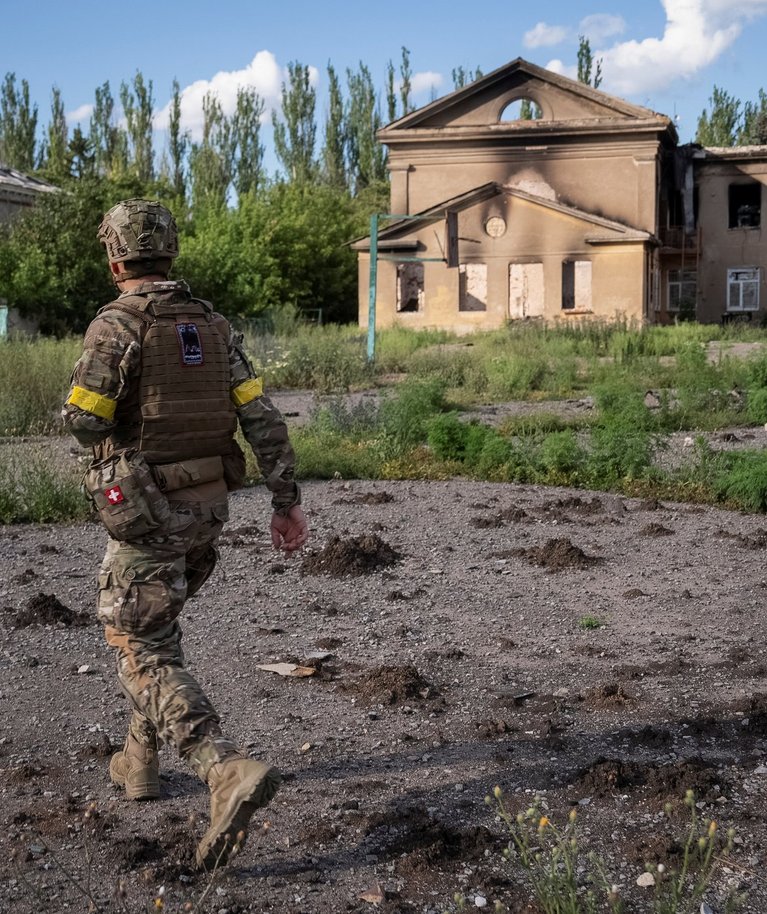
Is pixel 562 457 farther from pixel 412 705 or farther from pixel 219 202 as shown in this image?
pixel 219 202

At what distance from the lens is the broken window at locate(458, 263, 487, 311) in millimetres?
34656

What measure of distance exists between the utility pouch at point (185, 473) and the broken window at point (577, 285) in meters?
31.2

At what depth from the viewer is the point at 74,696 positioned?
5.02 meters

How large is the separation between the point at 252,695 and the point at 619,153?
33755 millimetres

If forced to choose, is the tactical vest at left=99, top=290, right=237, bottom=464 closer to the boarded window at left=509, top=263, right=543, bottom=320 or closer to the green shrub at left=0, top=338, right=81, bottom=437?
the green shrub at left=0, top=338, right=81, bottom=437

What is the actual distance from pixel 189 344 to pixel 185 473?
41 centimetres

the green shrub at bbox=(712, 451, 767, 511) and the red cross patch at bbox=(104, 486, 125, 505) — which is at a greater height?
the red cross patch at bbox=(104, 486, 125, 505)

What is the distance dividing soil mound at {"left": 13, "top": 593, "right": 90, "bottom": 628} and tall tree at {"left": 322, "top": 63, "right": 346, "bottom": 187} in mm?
54588

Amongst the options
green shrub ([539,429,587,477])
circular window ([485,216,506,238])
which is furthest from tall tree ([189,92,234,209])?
green shrub ([539,429,587,477])

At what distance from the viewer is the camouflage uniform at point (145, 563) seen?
3.48 meters

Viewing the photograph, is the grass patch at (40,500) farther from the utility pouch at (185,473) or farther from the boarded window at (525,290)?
the boarded window at (525,290)

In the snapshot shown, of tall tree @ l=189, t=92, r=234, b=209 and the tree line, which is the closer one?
the tree line

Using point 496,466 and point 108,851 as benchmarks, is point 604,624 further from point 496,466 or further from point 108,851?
point 496,466

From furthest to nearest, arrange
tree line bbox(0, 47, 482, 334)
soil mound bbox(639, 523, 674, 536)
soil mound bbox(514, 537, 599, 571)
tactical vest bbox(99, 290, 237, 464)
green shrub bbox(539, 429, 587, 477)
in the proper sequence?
tree line bbox(0, 47, 482, 334) → green shrub bbox(539, 429, 587, 477) → soil mound bbox(639, 523, 674, 536) → soil mound bbox(514, 537, 599, 571) → tactical vest bbox(99, 290, 237, 464)
